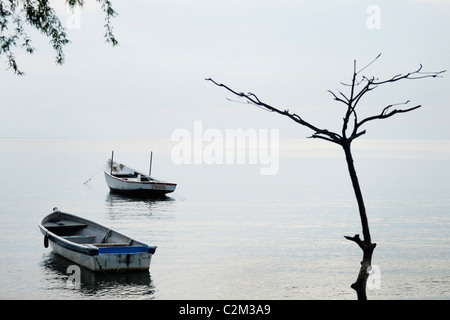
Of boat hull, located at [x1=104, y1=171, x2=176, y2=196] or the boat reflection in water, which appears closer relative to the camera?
the boat reflection in water

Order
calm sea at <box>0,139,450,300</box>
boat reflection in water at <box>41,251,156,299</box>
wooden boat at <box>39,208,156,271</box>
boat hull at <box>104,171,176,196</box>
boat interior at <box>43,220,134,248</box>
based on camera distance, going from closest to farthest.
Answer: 1. boat reflection in water at <box>41,251,156,299</box>
2. calm sea at <box>0,139,450,300</box>
3. wooden boat at <box>39,208,156,271</box>
4. boat interior at <box>43,220,134,248</box>
5. boat hull at <box>104,171,176,196</box>

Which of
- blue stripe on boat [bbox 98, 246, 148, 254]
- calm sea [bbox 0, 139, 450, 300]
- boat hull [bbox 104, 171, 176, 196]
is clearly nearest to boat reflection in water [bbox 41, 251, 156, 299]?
calm sea [bbox 0, 139, 450, 300]

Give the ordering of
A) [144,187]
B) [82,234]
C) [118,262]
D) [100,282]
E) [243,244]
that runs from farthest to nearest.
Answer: [144,187]
[243,244]
[82,234]
[118,262]
[100,282]

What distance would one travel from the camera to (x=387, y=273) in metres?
19.4

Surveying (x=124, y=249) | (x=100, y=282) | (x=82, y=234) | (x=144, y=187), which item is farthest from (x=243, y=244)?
(x=144, y=187)

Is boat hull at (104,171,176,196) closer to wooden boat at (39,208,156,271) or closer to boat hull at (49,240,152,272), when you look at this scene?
wooden boat at (39,208,156,271)

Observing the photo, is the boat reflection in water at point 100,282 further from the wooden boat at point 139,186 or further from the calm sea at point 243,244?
the wooden boat at point 139,186

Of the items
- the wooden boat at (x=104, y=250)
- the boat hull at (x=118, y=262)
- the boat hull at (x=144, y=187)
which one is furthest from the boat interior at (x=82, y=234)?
the boat hull at (x=144, y=187)

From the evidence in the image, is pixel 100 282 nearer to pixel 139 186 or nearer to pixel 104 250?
pixel 104 250

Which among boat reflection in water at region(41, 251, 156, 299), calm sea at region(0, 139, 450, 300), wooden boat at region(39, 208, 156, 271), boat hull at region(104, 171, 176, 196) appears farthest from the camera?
boat hull at region(104, 171, 176, 196)

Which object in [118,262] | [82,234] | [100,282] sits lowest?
[100,282]

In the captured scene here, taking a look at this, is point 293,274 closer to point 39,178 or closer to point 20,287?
point 20,287
